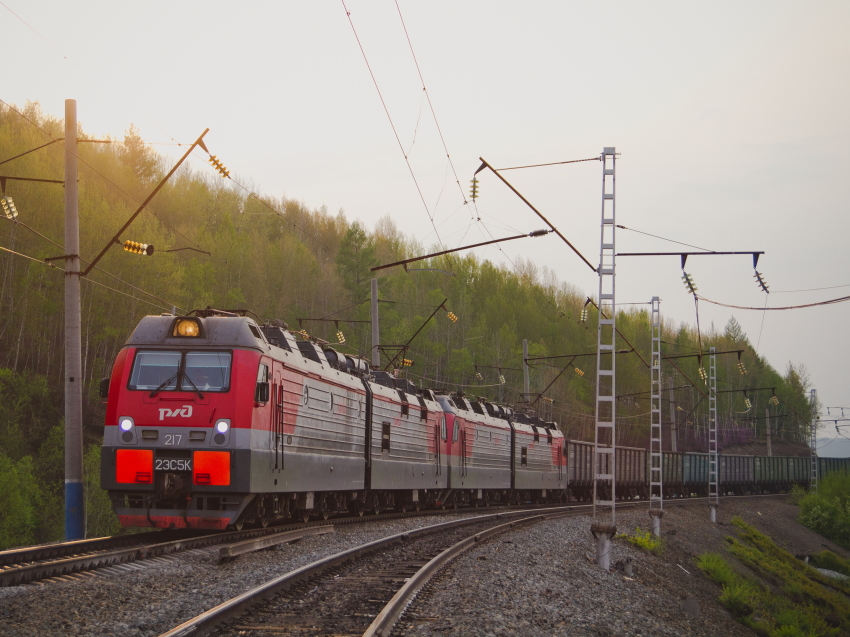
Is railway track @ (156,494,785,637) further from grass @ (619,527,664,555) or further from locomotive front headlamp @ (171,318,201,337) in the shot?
grass @ (619,527,664,555)

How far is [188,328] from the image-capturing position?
47.0 ft

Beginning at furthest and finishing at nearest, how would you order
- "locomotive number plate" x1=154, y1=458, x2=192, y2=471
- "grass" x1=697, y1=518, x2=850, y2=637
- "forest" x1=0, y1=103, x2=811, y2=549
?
"forest" x1=0, y1=103, x2=811, y2=549 → "grass" x1=697, y1=518, x2=850, y2=637 → "locomotive number plate" x1=154, y1=458, x2=192, y2=471

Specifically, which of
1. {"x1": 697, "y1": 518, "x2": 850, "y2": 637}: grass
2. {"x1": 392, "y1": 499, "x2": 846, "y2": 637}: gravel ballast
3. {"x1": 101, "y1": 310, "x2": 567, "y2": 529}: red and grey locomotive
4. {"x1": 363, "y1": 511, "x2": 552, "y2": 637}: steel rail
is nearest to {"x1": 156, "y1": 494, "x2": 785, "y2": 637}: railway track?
{"x1": 363, "y1": 511, "x2": 552, "y2": 637}: steel rail

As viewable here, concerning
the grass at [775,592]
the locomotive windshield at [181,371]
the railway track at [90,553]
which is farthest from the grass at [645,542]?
the locomotive windshield at [181,371]

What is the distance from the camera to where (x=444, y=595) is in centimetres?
962

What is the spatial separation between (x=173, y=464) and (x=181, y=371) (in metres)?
1.50

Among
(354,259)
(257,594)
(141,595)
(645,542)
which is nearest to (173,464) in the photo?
(141,595)

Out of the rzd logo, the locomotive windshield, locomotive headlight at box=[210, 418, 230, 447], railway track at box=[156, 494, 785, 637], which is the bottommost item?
railway track at box=[156, 494, 785, 637]

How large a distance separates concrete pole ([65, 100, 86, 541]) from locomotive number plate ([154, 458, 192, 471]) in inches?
121

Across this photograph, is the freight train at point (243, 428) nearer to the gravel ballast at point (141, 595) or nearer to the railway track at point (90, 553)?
the railway track at point (90, 553)

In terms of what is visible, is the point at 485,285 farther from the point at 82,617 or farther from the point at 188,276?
the point at 82,617

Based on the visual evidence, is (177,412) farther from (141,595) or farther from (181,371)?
(141,595)

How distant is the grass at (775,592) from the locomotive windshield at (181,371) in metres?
11.3

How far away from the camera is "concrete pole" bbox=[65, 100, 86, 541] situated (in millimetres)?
15508
